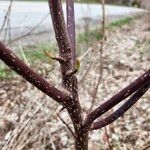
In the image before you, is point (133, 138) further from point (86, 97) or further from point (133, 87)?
point (133, 87)

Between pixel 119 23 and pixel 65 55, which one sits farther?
pixel 119 23

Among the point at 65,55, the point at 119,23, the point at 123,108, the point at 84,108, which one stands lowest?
the point at 119,23

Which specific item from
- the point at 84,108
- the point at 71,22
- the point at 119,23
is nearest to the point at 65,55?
the point at 71,22

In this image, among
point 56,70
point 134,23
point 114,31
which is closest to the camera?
point 56,70

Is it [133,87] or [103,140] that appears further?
[103,140]

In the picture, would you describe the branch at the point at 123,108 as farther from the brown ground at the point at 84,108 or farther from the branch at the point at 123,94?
the brown ground at the point at 84,108

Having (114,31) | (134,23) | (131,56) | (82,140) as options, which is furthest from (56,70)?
(134,23)

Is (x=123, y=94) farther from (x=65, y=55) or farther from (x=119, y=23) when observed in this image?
(x=119, y=23)

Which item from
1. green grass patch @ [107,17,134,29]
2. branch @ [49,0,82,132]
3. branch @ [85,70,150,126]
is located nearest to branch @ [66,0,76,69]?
branch @ [49,0,82,132]

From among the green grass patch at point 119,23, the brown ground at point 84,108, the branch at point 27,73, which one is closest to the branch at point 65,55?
the branch at point 27,73
